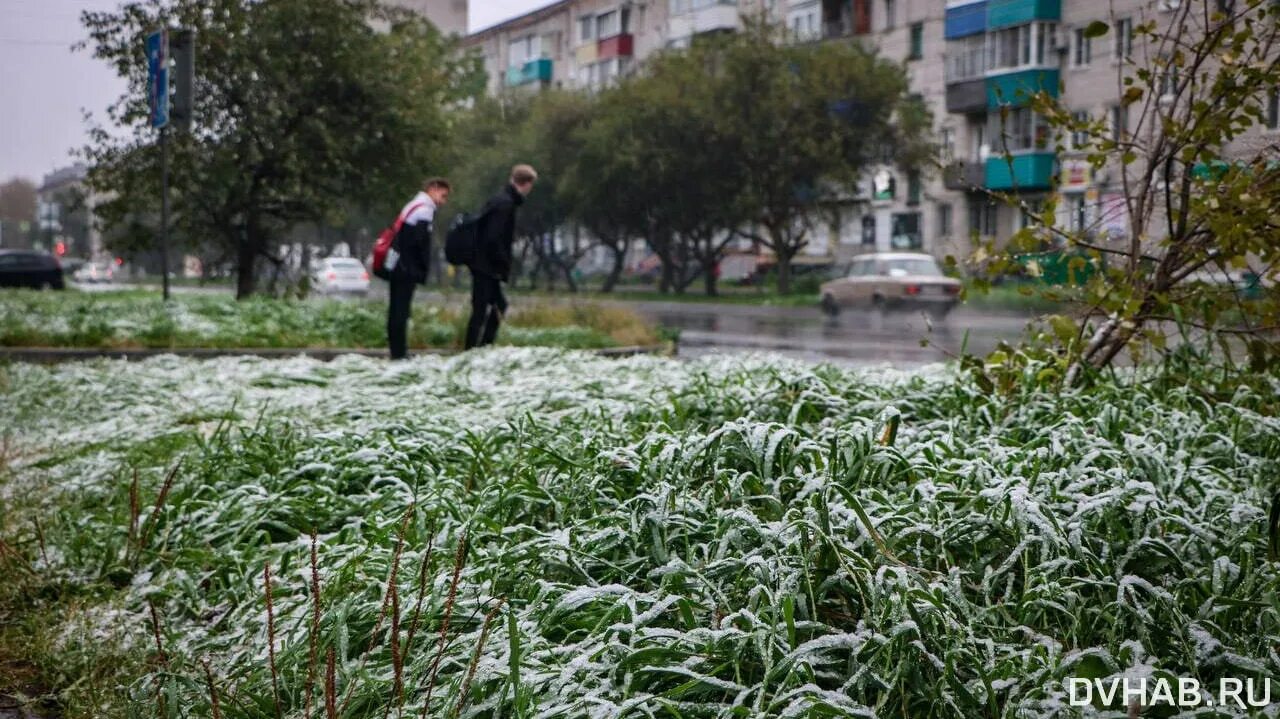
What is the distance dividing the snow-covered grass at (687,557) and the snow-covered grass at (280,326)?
925cm

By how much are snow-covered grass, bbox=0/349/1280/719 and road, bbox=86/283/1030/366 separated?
7.11 metres

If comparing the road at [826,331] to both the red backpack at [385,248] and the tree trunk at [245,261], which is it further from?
the red backpack at [385,248]

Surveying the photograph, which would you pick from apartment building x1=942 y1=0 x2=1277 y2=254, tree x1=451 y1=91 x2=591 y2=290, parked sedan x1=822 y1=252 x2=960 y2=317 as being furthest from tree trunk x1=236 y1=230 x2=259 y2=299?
tree x1=451 y1=91 x2=591 y2=290

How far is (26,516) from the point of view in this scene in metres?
5.23

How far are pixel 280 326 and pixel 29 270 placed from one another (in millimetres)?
36234

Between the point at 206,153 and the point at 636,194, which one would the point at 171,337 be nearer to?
the point at 206,153

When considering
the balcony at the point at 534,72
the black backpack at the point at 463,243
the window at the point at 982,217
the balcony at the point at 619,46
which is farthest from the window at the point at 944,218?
the black backpack at the point at 463,243

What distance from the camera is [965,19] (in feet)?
Answer: 167

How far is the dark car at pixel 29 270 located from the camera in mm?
48469

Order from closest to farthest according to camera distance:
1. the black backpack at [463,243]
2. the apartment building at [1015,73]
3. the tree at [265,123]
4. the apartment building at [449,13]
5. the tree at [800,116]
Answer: the black backpack at [463,243] → the tree at [265,123] → the tree at [800,116] → the apartment building at [1015,73] → the apartment building at [449,13]

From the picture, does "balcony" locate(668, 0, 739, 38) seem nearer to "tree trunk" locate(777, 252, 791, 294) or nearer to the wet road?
"tree trunk" locate(777, 252, 791, 294)

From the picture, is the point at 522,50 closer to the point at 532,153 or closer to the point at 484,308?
the point at 532,153

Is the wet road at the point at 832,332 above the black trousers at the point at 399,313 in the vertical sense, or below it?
below

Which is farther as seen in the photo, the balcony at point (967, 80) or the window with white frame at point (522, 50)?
the window with white frame at point (522, 50)
